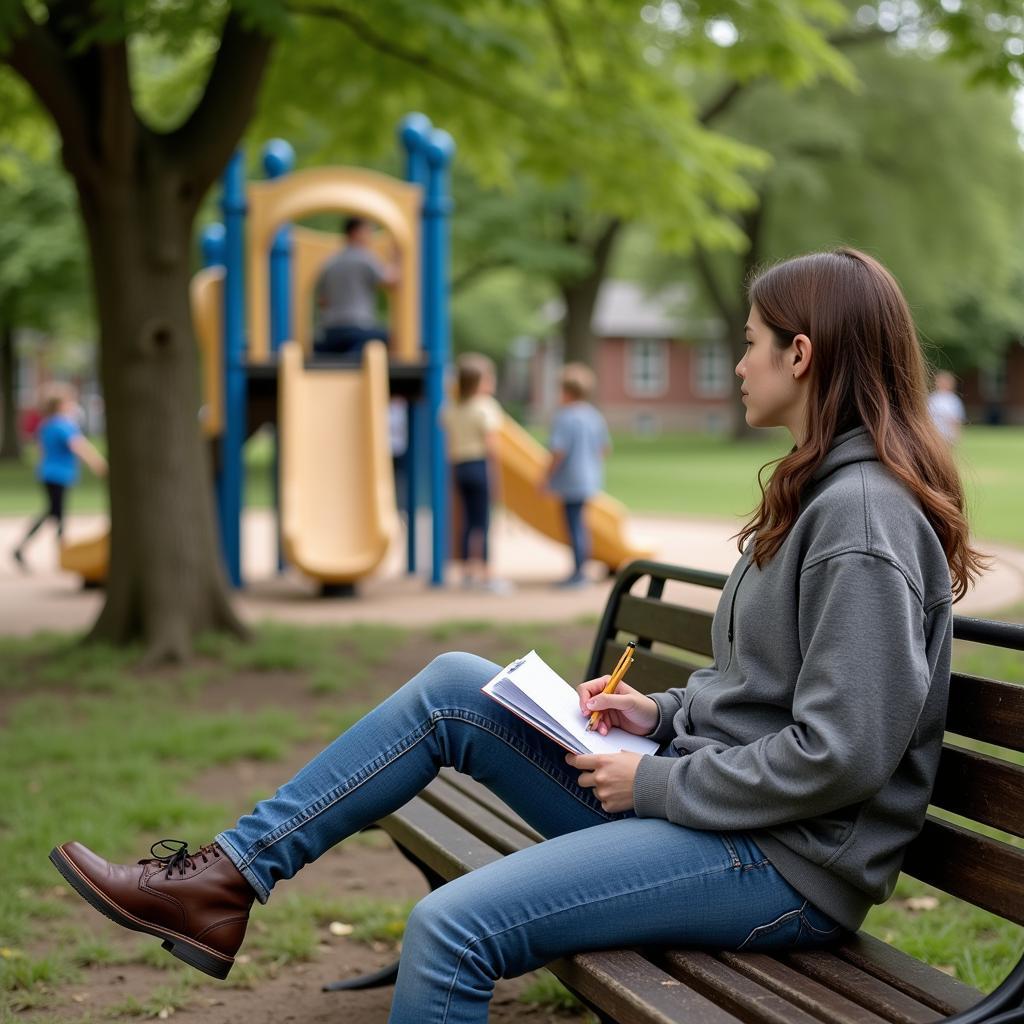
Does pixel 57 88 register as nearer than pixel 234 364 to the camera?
Yes

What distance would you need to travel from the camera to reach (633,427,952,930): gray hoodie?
7.07 ft

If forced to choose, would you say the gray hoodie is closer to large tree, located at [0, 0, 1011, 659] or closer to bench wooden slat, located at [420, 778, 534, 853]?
bench wooden slat, located at [420, 778, 534, 853]

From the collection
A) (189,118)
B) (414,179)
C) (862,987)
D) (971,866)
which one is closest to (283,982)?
(862,987)

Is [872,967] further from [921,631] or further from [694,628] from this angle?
[694,628]

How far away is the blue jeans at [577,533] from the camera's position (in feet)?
38.5

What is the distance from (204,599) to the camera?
8086mm

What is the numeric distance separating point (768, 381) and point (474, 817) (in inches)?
50.5

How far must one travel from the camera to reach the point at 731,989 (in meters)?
2.19

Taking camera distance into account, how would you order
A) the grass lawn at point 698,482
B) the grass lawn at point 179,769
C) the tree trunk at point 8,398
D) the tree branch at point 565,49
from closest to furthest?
the grass lawn at point 179,769 → the tree branch at point 565,49 → the grass lawn at point 698,482 → the tree trunk at point 8,398

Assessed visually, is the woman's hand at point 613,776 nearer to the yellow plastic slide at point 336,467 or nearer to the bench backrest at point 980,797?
the bench backrest at point 980,797

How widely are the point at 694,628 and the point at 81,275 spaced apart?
2598 centimetres

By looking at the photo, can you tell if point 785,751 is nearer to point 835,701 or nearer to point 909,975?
point 835,701

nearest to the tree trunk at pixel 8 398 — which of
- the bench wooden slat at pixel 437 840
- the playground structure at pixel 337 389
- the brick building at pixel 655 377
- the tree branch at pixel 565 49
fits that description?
the playground structure at pixel 337 389

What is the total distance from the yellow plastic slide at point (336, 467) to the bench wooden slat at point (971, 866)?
8.26 m
